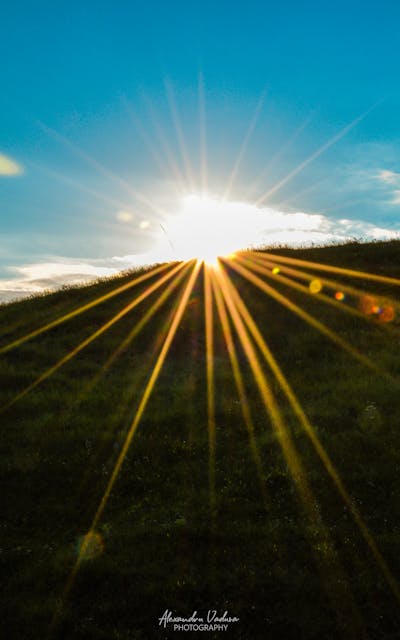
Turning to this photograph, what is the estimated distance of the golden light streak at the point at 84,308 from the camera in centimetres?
2282

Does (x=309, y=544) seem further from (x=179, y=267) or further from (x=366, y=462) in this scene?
(x=179, y=267)

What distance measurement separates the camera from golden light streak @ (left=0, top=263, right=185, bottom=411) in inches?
660

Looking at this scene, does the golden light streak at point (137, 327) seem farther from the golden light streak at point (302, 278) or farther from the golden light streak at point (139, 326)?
the golden light streak at point (302, 278)

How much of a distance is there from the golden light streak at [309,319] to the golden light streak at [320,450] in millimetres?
2292

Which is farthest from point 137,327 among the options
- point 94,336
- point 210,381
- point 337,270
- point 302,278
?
point 337,270

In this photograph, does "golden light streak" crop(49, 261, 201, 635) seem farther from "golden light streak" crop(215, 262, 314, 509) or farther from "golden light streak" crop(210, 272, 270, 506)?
"golden light streak" crop(215, 262, 314, 509)

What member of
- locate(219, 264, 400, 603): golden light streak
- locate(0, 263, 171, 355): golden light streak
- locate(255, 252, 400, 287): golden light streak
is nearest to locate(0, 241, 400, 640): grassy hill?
locate(219, 264, 400, 603): golden light streak

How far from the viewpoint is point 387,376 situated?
15188mm

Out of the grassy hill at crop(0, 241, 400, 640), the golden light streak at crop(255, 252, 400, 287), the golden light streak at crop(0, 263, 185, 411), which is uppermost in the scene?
the golden light streak at crop(255, 252, 400, 287)

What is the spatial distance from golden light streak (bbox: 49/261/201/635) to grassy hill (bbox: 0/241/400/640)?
3.5 inches

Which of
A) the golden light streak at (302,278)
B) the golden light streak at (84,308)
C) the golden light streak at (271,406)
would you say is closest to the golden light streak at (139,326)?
the golden light streak at (84,308)

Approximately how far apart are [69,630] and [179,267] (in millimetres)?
25888

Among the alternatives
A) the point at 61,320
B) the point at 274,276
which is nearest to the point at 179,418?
the point at 61,320

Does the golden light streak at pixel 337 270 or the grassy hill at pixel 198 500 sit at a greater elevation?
the golden light streak at pixel 337 270
